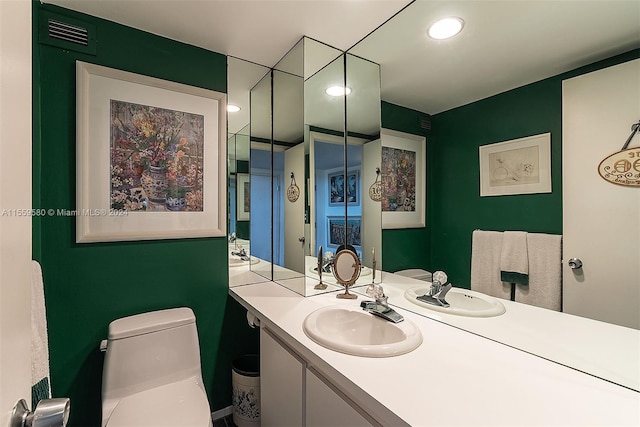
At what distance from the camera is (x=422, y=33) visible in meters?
1.31

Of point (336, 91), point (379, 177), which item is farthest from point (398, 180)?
point (336, 91)

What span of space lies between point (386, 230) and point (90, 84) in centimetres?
165

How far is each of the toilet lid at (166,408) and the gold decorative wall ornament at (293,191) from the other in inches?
44.9

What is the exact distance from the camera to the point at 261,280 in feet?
6.85

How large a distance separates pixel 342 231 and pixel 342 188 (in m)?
0.25

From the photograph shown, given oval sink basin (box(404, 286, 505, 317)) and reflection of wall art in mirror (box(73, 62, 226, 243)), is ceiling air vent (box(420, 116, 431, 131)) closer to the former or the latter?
oval sink basin (box(404, 286, 505, 317))

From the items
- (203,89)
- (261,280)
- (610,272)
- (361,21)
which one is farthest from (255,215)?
(610,272)

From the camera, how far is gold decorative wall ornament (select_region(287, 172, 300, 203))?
1.90 meters

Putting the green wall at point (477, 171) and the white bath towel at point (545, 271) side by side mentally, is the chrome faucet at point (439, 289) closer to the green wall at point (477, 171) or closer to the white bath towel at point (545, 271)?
the green wall at point (477, 171)

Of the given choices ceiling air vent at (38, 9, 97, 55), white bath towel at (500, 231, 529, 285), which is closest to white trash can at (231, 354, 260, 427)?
white bath towel at (500, 231, 529, 285)

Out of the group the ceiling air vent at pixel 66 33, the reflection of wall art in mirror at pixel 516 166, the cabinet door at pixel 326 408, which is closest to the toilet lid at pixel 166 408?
the cabinet door at pixel 326 408

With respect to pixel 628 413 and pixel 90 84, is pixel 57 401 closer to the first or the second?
pixel 628 413

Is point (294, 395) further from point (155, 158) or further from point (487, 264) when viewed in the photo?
point (155, 158)

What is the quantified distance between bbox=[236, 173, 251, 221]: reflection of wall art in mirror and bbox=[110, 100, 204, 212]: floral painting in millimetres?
281
